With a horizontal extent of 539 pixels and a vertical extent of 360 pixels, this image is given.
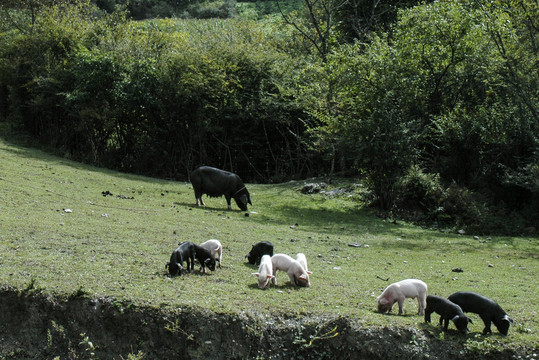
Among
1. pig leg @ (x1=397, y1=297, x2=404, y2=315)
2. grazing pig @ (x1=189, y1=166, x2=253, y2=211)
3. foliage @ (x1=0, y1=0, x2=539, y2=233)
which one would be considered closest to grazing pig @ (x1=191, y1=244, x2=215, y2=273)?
pig leg @ (x1=397, y1=297, x2=404, y2=315)

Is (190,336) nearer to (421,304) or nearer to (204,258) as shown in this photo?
(204,258)

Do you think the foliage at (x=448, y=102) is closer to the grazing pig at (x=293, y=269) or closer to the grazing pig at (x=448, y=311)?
the grazing pig at (x=293, y=269)

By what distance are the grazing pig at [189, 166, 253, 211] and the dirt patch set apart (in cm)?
1080

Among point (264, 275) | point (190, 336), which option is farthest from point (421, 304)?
point (190, 336)

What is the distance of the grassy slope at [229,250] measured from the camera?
7.76 m

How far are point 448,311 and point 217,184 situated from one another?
12.0 m

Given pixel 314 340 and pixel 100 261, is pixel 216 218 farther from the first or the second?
pixel 314 340

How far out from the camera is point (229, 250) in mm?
11336

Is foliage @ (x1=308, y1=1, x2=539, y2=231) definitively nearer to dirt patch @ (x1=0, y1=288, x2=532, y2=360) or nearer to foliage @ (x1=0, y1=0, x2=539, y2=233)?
foliage @ (x1=0, y1=0, x2=539, y2=233)

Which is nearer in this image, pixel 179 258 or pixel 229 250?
pixel 179 258

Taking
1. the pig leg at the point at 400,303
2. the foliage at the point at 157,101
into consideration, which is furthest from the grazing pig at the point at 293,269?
the foliage at the point at 157,101

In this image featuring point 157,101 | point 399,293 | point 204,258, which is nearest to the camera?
point 399,293

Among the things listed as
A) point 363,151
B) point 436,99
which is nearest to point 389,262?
point 363,151

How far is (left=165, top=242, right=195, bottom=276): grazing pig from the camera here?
851cm
